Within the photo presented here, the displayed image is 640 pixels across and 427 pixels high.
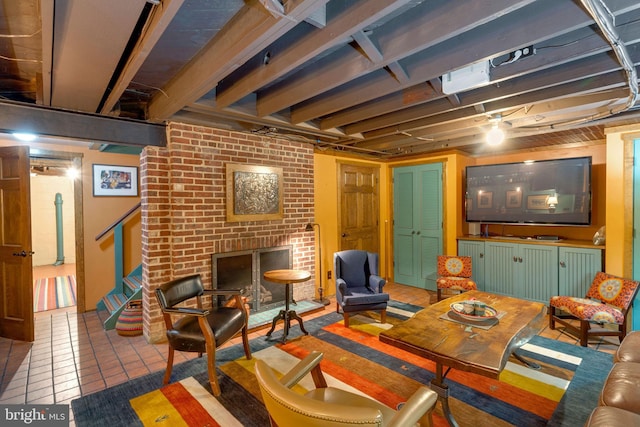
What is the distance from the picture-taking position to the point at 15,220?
3.33 metres

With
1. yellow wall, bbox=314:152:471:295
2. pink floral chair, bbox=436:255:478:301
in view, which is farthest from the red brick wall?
pink floral chair, bbox=436:255:478:301

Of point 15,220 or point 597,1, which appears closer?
point 597,1

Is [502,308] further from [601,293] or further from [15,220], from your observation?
[15,220]

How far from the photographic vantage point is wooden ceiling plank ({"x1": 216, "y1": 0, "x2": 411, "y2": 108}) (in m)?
1.45

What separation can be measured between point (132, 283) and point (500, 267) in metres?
5.10

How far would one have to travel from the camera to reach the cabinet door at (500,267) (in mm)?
4371

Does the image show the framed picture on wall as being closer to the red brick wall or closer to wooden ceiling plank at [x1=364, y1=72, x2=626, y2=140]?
wooden ceiling plank at [x1=364, y1=72, x2=626, y2=140]

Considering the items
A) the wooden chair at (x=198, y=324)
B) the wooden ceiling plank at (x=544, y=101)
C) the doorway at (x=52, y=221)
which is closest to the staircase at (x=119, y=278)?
the wooden chair at (x=198, y=324)

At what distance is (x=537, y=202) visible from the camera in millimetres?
4246

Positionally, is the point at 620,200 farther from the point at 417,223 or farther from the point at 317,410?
the point at 317,410

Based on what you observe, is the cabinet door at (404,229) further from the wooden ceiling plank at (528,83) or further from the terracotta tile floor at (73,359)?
the wooden ceiling plank at (528,83)

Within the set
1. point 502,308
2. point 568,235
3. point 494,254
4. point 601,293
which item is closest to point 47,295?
point 502,308

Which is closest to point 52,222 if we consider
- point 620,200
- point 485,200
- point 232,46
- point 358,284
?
point 358,284

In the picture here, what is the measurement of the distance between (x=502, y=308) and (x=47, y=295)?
21.3 ft
